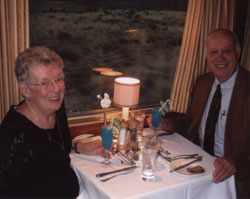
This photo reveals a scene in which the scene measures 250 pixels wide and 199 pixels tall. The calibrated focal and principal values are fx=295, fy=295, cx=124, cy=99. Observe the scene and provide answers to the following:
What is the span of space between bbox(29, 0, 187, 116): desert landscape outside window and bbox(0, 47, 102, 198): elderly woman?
1126 millimetres

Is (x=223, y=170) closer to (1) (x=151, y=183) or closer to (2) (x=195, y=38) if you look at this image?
(1) (x=151, y=183)

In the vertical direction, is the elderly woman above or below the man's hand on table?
above

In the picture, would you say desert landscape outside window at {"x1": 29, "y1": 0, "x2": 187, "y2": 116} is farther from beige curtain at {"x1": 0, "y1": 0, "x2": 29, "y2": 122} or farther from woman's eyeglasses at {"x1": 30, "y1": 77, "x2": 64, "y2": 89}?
woman's eyeglasses at {"x1": 30, "y1": 77, "x2": 64, "y2": 89}

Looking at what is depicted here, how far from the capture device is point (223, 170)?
1.86 m

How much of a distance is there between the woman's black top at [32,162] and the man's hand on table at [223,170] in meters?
0.86

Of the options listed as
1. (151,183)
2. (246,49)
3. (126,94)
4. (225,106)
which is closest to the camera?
(151,183)

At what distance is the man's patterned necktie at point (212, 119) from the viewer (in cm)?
246

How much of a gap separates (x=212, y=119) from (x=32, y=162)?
1.53 meters

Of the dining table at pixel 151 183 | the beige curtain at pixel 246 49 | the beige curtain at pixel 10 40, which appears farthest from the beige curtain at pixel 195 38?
the beige curtain at pixel 10 40

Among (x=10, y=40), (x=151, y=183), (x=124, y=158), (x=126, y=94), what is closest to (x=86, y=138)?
(x=124, y=158)

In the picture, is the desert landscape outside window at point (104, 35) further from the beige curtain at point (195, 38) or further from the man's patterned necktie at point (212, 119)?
the man's patterned necktie at point (212, 119)

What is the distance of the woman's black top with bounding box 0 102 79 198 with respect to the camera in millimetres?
1481

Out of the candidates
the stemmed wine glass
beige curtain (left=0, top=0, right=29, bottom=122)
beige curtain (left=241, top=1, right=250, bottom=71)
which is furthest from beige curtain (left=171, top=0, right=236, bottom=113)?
beige curtain (left=0, top=0, right=29, bottom=122)

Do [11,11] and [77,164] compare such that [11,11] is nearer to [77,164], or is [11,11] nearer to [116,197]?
[77,164]
